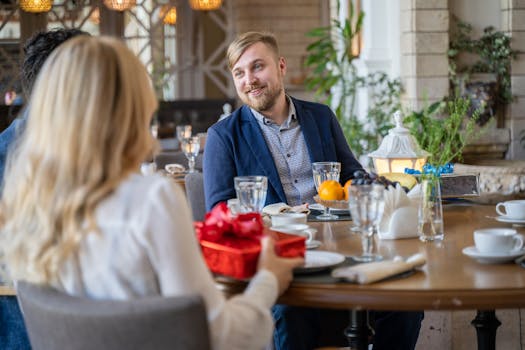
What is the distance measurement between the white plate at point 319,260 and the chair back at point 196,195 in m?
1.37

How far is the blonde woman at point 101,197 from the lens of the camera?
4.87ft

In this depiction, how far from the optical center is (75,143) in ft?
4.87

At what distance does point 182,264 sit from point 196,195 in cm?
195

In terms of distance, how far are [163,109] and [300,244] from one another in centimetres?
809

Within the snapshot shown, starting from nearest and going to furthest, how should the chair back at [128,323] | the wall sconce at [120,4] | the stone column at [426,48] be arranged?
the chair back at [128,323] < the stone column at [426,48] < the wall sconce at [120,4]

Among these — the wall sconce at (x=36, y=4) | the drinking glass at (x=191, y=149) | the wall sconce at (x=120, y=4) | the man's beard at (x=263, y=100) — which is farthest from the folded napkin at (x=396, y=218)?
the wall sconce at (x=120, y=4)

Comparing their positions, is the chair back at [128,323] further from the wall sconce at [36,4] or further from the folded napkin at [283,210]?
the wall sconce at [36,4]

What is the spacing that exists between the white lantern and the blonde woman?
2.11m

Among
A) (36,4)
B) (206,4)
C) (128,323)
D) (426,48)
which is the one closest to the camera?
(128,323)

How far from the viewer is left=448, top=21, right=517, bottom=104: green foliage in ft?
23.7

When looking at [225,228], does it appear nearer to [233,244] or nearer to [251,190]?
[233,244]

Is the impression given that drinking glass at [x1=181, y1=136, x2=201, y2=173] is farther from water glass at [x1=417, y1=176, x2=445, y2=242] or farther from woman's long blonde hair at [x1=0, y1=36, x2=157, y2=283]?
woman's long blonde hair at [x1=0, y1=36, x2=157, y2=283]

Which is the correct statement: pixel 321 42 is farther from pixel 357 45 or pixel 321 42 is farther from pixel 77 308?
pixel 77 308

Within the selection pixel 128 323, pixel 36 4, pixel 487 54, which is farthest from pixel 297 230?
pixel 36 4
